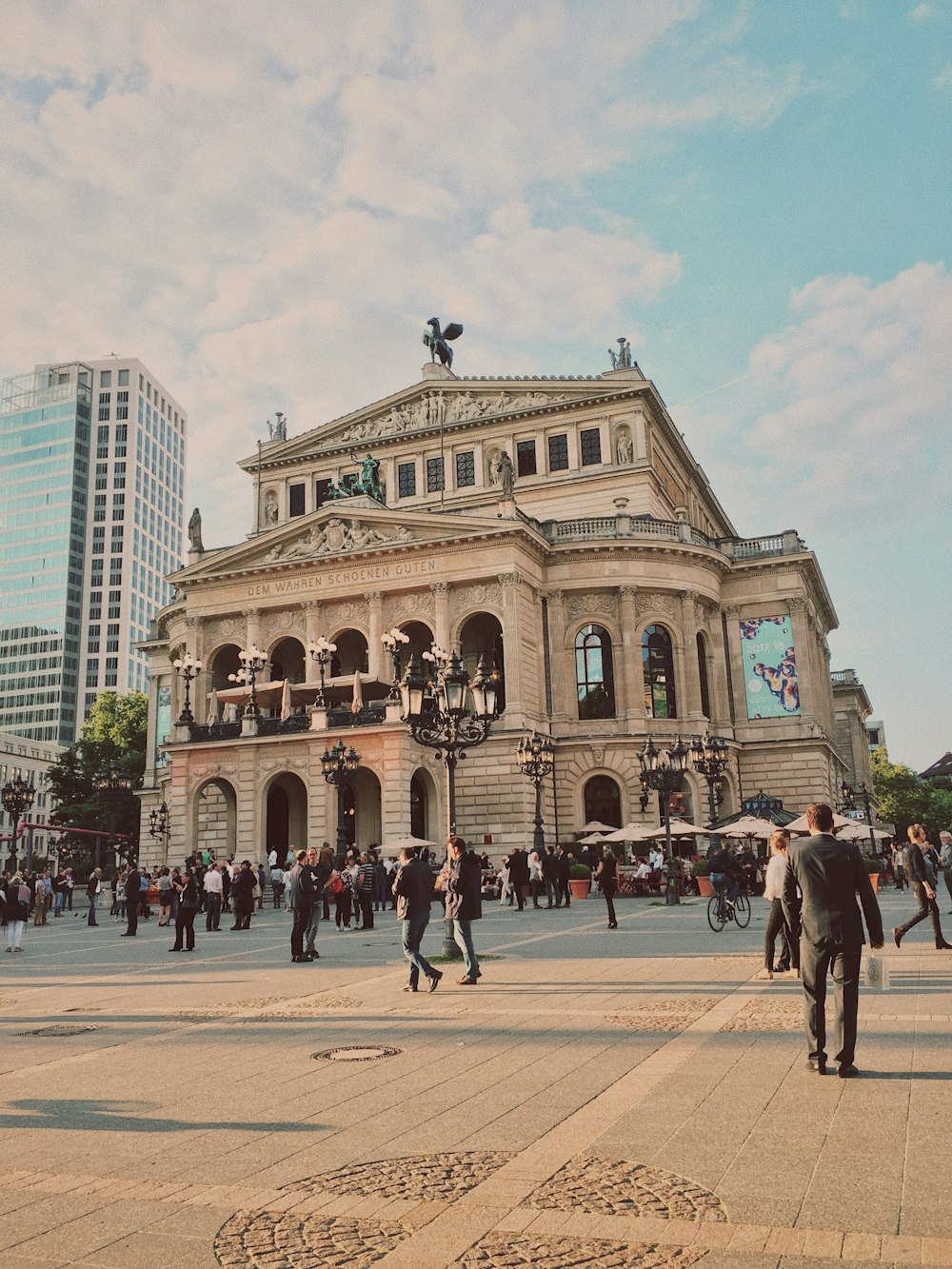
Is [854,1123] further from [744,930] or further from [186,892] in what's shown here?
[186,892]

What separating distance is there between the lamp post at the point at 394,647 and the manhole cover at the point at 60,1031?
24.3 m

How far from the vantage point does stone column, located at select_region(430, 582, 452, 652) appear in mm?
46375

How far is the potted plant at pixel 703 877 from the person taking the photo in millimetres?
35406

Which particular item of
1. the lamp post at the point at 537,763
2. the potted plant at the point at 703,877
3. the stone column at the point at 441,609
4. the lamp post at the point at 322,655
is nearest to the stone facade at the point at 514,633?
the stone column at the point at 441,609

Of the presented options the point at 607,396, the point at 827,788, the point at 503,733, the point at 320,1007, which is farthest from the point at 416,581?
the point at 320,1007

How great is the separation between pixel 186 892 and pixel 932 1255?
59.3ft

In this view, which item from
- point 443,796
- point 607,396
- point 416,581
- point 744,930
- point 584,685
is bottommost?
point 744,930

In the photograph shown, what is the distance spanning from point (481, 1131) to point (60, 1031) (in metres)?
6.61

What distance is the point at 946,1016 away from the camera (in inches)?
389

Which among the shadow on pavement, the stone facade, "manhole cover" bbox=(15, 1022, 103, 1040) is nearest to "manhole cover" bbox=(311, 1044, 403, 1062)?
the shadow on pavement

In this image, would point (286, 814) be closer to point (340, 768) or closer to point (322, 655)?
point (322, 655)

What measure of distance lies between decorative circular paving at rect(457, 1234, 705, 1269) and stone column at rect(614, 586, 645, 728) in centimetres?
4288

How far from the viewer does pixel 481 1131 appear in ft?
21.2

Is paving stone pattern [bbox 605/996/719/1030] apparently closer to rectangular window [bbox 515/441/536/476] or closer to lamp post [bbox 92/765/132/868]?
lamp post [bbox 92/765/132/868]
